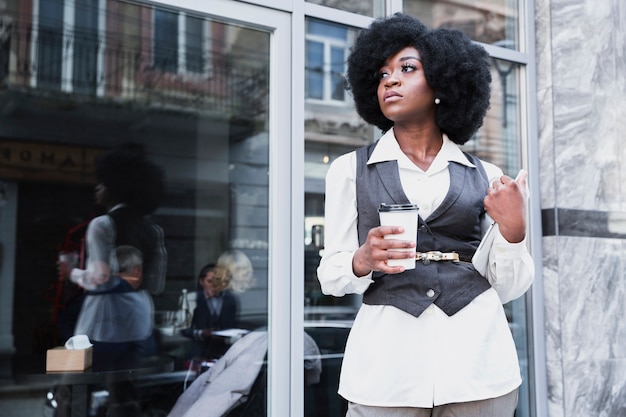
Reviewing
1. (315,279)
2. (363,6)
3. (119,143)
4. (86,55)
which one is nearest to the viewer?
(363,6)

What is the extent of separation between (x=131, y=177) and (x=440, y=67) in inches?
335

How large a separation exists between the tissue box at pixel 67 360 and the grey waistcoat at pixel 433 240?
1.91 metres

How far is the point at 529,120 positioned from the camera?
378cm

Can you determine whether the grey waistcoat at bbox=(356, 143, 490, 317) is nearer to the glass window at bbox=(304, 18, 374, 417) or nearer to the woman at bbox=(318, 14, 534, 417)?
the woman at bbox=(318, 14, 534, 417)

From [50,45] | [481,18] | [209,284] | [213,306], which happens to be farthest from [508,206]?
[50,45]

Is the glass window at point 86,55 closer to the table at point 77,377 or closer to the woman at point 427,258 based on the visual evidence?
the table at point 77,377

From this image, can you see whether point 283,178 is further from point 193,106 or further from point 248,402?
point 193,106

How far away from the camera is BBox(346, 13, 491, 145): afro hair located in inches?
73.2

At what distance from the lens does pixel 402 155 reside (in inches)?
71.6

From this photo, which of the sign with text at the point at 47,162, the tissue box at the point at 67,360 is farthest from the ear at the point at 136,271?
the sign with text at the point at 47,162

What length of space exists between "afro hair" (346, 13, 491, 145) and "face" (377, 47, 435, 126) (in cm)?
2

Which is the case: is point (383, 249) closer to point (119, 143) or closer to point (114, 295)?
point (114, 295)

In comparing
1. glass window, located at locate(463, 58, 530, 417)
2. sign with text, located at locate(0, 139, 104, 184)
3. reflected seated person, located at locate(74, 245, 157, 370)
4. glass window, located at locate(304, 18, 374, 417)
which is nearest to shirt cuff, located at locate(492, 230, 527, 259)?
glass window, located at locate(304, 18, 374, 417)

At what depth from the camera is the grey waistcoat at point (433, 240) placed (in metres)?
1.68
